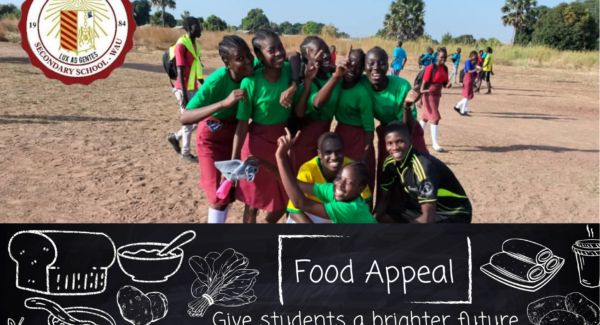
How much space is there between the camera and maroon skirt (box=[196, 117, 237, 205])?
3.85 metres

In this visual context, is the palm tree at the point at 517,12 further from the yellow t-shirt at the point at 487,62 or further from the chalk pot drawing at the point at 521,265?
the chalk pot drawing at the point at 521,265

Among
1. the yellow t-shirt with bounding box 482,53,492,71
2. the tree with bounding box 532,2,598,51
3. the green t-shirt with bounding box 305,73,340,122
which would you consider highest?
the tree with bounding box 532,2,598,51

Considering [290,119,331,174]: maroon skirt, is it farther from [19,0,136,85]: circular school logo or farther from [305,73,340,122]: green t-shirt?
[19,0,136,85]: circular school logo

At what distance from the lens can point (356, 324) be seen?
2.62 m

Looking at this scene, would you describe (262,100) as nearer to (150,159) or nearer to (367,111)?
(367,111)

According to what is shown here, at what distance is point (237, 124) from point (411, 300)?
6.12 feet

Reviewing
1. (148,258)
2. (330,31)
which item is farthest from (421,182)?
(330,31)

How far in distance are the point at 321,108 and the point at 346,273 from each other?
1.52 metres

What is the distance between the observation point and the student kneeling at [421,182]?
3217 millimetres

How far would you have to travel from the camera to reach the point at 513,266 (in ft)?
8.66

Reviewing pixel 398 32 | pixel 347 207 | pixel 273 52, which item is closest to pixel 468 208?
pixel 347 207

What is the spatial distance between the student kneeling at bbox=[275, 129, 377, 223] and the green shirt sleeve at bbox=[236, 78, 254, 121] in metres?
0.59

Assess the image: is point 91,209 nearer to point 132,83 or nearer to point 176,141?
point 176,141

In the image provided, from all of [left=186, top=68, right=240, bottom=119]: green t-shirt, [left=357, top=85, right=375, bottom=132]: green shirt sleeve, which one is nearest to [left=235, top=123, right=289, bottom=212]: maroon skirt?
[left=186, top=68, right=240, bottom=119]: green t-shirt
